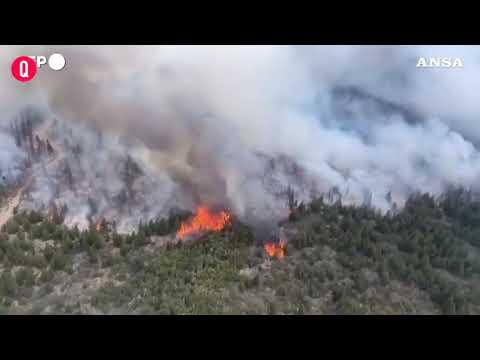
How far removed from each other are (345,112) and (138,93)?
159cm

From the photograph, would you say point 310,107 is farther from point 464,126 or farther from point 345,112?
point 464,126

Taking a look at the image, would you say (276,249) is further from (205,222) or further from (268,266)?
(205,222)

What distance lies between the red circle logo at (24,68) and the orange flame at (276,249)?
2.20m

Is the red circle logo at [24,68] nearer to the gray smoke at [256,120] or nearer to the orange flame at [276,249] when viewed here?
the gray smoke at [256,120]

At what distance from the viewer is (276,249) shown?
14.8 feet

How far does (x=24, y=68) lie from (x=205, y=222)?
1.80 m

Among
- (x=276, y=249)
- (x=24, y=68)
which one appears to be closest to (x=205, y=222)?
(x=276, y=249)

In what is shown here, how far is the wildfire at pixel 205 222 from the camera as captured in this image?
4.50 metres

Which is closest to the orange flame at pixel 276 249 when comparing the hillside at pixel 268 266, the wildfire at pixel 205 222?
the hillside at pixel 268 266

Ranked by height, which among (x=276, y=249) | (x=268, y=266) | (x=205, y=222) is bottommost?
(x=268, y=266)

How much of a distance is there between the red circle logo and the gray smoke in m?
0.06

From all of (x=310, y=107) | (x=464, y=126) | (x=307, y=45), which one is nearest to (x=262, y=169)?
(x=310, y=107)

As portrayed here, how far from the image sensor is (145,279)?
4.46 metres
